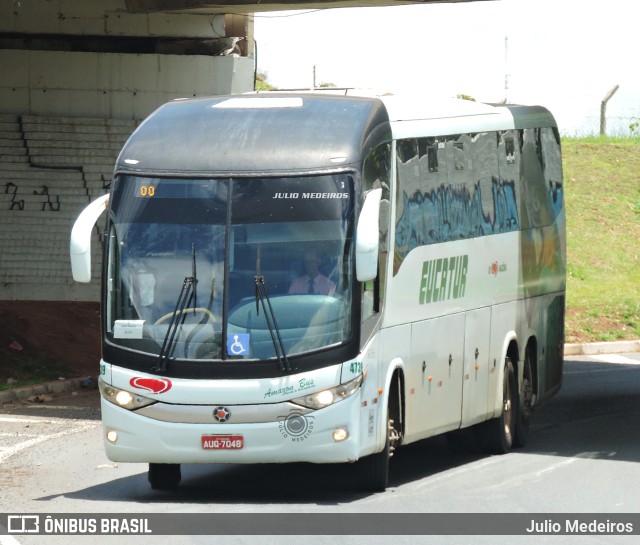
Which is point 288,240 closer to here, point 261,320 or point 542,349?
point 261,320

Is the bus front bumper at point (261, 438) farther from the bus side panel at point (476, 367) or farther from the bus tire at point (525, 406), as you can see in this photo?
the bus tire at point (525, 406)

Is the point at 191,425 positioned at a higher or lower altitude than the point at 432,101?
lower

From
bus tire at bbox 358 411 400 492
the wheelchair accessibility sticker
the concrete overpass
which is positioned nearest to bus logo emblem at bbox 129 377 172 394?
the wheelchair accessibility sticker

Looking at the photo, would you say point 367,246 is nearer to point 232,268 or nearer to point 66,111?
point 232,268

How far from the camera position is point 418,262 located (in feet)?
46.4

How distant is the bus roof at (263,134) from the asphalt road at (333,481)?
282cm

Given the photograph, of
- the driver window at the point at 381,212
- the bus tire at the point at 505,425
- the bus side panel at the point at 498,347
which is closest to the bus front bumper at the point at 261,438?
the driver window at the point at 381,212

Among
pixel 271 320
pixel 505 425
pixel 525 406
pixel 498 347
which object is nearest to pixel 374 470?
pixel 271 320

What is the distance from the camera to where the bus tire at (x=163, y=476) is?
43.7 ft

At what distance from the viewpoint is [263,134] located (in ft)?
42.2

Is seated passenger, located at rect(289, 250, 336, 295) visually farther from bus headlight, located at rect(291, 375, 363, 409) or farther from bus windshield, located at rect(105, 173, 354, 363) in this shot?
bus headlight, located at rect(291, 375, 363, 409)

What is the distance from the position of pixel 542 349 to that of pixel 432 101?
4.69 m

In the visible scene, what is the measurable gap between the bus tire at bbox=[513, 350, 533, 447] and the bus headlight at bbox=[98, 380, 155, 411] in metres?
6.21
